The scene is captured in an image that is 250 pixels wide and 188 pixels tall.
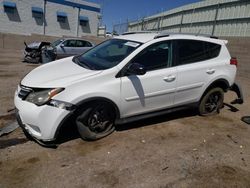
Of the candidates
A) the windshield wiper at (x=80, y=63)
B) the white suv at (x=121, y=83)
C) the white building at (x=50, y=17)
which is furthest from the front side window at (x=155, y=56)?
the white building at (x=50, y=17)

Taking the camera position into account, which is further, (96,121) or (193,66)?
(193,66)

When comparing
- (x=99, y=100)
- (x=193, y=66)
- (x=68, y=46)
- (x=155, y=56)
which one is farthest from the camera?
(x=68, y=46)

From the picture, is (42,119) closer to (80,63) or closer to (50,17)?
(80,63)

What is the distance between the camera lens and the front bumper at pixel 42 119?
368cm

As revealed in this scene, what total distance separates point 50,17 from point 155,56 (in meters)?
28.6

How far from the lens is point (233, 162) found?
3955 millimetres

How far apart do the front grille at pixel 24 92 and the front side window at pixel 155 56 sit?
5.58 feet

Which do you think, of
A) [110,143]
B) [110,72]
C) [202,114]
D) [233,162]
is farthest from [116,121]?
[202,114]

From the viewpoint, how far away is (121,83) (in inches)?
165

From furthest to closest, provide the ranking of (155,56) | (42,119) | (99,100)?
1. (155,56)
2. (99,100)
3. (42,119)

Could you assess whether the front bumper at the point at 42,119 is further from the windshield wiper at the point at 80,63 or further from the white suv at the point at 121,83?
the windshield wiper at the point at 80,63

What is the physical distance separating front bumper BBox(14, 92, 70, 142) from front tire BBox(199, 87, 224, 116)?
3.12m

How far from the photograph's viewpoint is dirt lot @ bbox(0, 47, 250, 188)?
10.9 feet

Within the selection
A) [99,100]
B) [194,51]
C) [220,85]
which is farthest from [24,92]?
[220,85]
